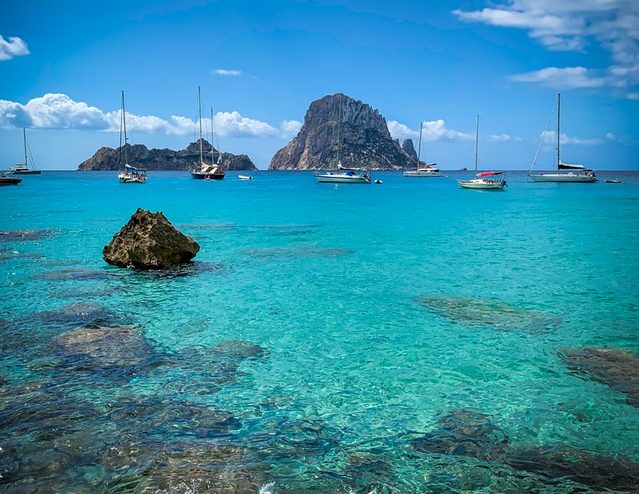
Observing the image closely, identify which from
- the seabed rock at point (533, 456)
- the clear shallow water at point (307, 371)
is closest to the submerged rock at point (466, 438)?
the seabed rock at point (533, 456)

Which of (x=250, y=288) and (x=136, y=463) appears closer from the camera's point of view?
(x=136, y=463)

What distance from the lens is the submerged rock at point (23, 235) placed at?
26.7 metres

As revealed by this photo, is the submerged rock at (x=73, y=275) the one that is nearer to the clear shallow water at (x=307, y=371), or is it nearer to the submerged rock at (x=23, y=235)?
the clear shallow water at (x=307, y=371)

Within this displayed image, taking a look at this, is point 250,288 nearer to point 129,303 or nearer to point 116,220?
point 129,303

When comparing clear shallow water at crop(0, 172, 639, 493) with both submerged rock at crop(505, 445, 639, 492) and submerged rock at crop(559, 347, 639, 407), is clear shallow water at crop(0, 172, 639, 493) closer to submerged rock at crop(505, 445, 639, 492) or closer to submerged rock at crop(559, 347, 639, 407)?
submerged rock at crop(505, 445, 639, 492)

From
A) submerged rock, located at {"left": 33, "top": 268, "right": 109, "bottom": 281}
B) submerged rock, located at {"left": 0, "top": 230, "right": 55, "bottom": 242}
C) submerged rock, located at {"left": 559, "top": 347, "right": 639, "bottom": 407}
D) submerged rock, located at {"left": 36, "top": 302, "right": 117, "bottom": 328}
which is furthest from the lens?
submerged rock, located at {"left": 0, "top": 230, "right": 55, "bottom": 242}

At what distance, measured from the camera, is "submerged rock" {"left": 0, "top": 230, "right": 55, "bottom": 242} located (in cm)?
2666

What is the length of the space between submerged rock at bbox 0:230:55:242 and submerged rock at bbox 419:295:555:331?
23245mm

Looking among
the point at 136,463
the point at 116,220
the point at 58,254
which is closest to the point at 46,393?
the point at 136,463

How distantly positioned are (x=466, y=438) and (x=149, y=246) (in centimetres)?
1431

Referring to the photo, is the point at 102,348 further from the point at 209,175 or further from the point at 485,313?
the point at 209,175

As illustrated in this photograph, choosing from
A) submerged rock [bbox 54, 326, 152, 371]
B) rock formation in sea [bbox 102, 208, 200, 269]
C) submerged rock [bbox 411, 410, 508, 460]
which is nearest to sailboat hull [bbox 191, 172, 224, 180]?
rock formation in sea [bbox 102, 208, 200, 269]

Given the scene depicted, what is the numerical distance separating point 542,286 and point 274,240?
50.2 feet

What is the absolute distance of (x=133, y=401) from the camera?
7.23 metres
